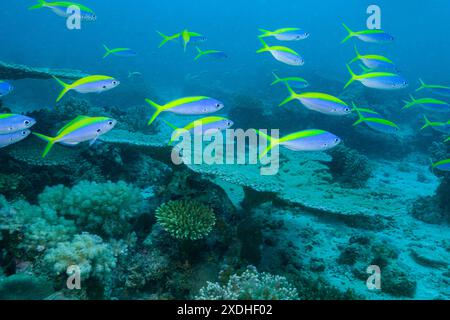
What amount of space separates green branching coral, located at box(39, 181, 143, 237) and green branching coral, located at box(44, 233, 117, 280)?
1.88 feet

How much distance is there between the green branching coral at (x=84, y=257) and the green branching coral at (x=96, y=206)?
1.88 feet

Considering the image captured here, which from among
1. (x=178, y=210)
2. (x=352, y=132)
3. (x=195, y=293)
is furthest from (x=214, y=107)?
(x=352, y=132)

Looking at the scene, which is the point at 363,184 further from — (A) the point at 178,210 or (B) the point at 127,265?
(B) the point at 127,265

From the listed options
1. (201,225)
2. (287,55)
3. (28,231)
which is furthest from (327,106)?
(28,231)

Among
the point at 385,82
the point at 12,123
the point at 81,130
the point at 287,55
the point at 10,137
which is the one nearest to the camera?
the point at 81,130

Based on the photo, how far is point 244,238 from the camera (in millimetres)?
5027

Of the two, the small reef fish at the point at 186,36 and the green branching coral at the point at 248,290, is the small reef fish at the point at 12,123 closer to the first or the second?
the green branching coral at the point at 248,290

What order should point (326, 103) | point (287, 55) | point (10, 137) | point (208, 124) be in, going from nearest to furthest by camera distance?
point (10, 137) → point (208, 124) → point (326, 103) → point (287, 55)

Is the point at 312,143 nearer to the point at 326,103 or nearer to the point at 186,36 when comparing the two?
the point at 326,103

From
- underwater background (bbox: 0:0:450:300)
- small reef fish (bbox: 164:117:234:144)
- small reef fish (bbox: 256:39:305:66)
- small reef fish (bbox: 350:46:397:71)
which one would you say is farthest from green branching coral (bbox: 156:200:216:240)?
small reef fish (bbox: 350:46:397:71)

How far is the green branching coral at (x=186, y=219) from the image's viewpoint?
4207 millimetres

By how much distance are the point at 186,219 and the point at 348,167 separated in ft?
19.6

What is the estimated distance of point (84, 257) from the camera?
365cm

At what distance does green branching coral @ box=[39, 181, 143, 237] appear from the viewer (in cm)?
454
